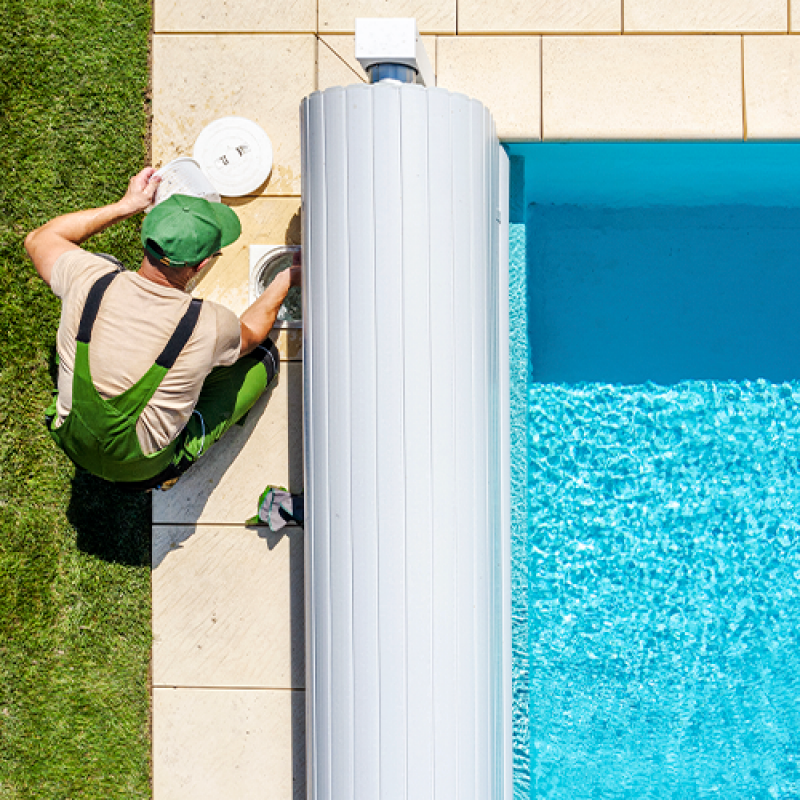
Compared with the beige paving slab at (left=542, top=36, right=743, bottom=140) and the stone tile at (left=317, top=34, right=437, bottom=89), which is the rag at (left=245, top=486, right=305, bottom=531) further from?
the beige paving slab at (left=542, top=36, right=743, bottom=140)

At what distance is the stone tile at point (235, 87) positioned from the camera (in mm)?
3541

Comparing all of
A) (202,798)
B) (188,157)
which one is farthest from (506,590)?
(188,157)

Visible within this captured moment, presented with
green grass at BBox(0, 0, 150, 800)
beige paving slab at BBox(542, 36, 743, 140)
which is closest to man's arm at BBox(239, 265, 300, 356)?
green grass at BBox(0, 0, 150, 800)

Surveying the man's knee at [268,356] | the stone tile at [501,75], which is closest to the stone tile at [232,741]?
the man's knee at [268,356]

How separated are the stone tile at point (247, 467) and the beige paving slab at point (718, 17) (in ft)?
7.59

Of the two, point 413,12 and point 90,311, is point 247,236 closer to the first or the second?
point 90,311

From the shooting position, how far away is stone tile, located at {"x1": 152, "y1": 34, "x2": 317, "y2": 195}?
11.6 feet

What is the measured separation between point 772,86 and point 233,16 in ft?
8.25

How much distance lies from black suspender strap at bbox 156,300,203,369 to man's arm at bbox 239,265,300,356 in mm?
417

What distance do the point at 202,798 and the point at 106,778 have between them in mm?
465

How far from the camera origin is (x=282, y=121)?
3537mm

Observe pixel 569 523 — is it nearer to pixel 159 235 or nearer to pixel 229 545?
pixel 229 545

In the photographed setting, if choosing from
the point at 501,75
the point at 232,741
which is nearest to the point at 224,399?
the point at 232,741

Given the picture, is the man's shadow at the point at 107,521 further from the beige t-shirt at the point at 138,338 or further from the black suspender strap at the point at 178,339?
the black suspender strap at the point at 178,339
